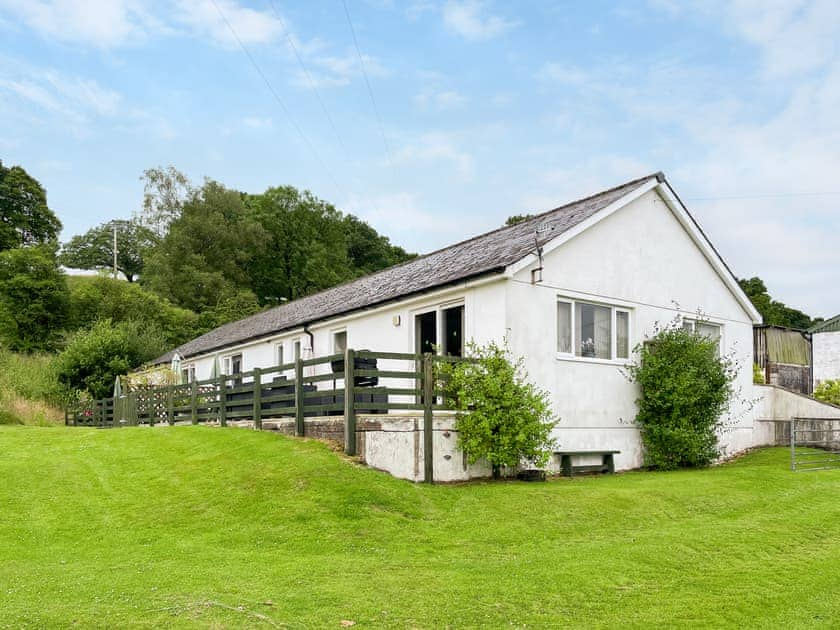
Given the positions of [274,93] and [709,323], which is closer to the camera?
[274,93]

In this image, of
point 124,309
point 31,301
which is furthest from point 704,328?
point 124,309

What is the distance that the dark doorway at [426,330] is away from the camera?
49.0 feet

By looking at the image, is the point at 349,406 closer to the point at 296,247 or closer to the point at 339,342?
the point at 339,342

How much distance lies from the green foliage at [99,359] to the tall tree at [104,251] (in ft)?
137

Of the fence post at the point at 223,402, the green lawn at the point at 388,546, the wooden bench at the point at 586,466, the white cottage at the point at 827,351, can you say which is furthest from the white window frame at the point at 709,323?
the white cottage at the point at 827,351

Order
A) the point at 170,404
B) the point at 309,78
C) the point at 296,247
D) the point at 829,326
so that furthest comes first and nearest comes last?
the point at 296,247 < the point at 829,326 < the point at 170,404 < the point at 309,78

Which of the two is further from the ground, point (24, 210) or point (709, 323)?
point (24, 210)

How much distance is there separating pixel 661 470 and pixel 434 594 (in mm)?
9814

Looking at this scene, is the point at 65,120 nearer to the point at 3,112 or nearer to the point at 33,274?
the point at 3,112

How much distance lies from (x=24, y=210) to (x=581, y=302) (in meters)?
57.2

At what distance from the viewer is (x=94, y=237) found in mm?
74875

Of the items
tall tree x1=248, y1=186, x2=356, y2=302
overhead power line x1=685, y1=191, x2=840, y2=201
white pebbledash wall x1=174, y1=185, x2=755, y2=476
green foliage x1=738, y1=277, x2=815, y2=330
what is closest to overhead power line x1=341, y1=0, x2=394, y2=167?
white pebbledash wall x1=174, y1=185, x2=755, y2=476

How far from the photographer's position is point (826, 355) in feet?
88.9

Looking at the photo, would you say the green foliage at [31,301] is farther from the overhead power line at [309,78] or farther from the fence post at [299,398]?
the fence post at [299,398]
